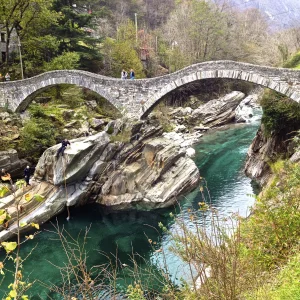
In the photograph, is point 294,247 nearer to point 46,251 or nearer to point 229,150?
point 46,251

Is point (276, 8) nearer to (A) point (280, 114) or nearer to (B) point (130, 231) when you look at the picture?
(A) point (280, 114)

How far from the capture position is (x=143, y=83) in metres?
17.2

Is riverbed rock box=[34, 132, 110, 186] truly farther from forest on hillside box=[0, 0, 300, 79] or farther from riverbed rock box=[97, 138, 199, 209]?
forest on hillside box=[0, 0, 300, 79]

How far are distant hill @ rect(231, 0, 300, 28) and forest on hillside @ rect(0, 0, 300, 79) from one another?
231cm

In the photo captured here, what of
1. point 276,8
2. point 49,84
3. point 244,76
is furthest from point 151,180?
point 276,8

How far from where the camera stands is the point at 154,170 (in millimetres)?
15672

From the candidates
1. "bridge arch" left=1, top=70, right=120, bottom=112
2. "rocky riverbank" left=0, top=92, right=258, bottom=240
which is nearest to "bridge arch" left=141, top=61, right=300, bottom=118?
"rocky riverbank" left=0, top=92, right=258, bottom=240

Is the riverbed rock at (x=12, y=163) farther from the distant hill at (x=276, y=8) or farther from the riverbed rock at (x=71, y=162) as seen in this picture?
the distant hill at (x=276, y=8)

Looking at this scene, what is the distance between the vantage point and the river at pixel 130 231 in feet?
33.0

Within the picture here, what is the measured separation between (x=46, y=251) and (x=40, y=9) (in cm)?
1806

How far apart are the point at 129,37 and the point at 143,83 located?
57.9ft

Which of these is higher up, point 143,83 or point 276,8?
point 276,8

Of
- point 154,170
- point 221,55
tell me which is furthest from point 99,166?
point 221,55

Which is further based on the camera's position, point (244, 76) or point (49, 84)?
point (49, 84)
